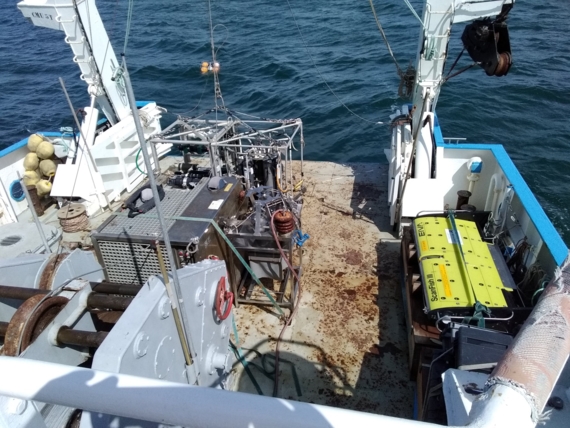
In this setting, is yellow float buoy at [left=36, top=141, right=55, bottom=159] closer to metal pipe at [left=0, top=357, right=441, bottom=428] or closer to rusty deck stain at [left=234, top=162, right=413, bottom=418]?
rusty deck stain at [left=234, top=162, right=413, bottom=418]

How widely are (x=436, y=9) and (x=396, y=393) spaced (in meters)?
4.88

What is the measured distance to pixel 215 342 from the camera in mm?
2816

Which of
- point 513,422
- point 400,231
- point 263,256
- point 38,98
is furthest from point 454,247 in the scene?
point 38,98

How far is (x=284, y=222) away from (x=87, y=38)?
15.2 ft

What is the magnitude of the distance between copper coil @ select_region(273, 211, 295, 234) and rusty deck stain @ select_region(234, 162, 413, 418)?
109cm

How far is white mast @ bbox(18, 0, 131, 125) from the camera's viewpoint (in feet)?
21.3

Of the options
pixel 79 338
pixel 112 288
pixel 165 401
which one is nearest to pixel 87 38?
pixel 112 288

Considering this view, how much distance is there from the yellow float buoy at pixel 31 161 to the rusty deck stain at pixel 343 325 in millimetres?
4799

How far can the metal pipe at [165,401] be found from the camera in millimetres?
904

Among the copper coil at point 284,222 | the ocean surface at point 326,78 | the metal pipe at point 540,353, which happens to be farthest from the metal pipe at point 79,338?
the ocean surface at point 326,78

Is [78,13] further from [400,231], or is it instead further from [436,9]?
[400,231]

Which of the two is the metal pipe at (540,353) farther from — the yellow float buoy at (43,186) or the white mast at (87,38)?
the yellow float buoy at (43,186)

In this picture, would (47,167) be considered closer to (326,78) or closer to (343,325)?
(343,325)

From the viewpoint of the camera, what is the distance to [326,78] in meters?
16.0
